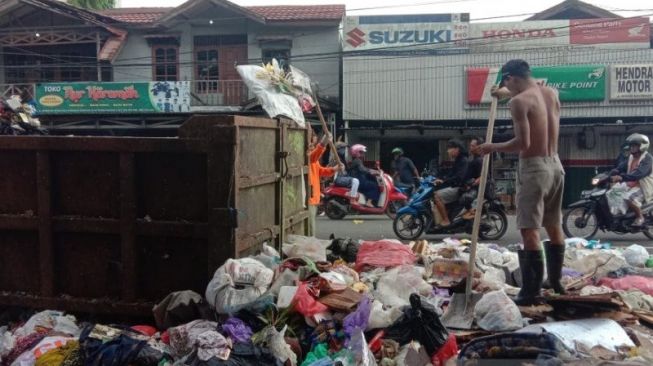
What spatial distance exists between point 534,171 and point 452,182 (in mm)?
5548

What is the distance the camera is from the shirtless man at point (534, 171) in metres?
3.86

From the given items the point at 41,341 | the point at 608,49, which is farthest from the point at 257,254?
the point at 608,49

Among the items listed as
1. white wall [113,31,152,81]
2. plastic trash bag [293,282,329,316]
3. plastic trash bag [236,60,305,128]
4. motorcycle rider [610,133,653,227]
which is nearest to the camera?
plastic trash bag [293,282,329,316]

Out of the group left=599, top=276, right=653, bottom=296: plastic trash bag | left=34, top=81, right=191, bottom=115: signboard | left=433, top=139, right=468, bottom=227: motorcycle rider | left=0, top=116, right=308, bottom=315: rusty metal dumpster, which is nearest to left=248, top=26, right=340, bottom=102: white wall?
left=34, top=81, right=191, bottom=115: signboard

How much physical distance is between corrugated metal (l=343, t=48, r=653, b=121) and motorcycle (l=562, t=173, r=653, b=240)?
9.34 meters

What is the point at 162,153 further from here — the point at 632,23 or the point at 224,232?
the point at 632,23

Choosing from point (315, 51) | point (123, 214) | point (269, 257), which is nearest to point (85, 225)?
point (123, 214)

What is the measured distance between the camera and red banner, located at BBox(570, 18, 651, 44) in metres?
17.9

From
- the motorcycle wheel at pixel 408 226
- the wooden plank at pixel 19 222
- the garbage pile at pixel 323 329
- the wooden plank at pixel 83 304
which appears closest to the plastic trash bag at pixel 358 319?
the garbage pile at pixel 323 329

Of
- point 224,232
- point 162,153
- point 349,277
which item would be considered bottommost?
point 349,277

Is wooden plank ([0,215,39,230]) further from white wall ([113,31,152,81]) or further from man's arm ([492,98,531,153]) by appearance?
white wall ([113,31,152,81])

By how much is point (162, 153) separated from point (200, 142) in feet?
0.87

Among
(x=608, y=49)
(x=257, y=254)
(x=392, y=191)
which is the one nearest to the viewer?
(x=257, y=254)

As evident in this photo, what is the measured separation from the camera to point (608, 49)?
58.7 feet
